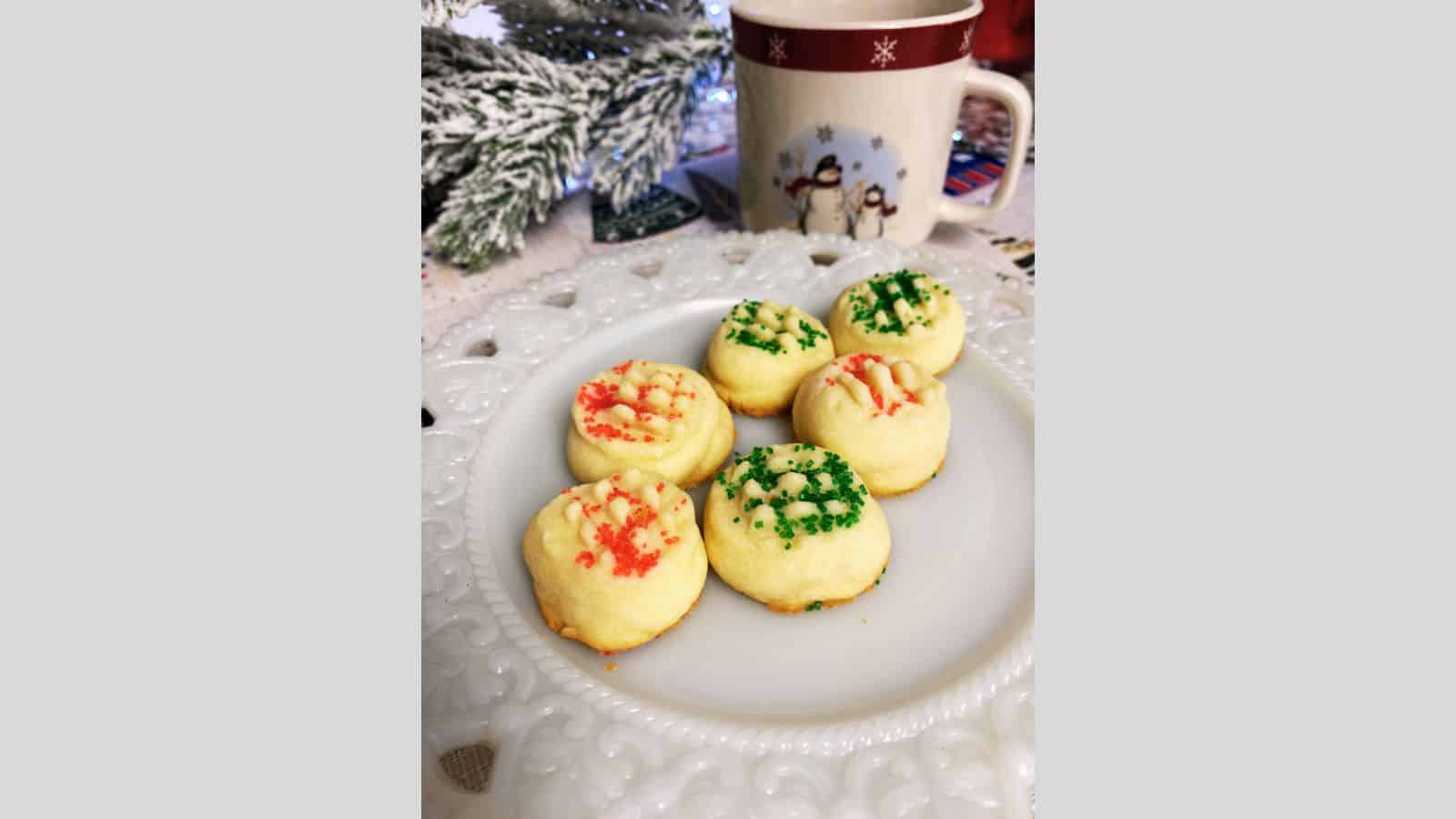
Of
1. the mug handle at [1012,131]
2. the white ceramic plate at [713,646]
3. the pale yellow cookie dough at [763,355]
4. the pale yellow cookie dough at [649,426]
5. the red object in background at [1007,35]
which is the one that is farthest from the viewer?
the red object in background at [1007,35]

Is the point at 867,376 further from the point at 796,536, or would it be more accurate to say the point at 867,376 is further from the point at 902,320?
the point at 796,536

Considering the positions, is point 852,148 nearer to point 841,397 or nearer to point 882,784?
point 841,397


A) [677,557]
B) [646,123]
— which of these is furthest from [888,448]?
[646,123]

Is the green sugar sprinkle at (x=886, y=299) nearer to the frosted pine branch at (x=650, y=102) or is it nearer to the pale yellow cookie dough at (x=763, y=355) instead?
the pale yellow cookie dough at (x=763, y=355)

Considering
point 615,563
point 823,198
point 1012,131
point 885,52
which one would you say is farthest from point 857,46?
point 615,563

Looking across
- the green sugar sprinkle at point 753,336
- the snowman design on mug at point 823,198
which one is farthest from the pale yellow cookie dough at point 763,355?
the snowman design on mug at point 823,198

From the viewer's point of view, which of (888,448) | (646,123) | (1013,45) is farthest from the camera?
(1013,45)

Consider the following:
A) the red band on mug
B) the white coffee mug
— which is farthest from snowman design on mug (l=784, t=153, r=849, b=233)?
the red band on mug
